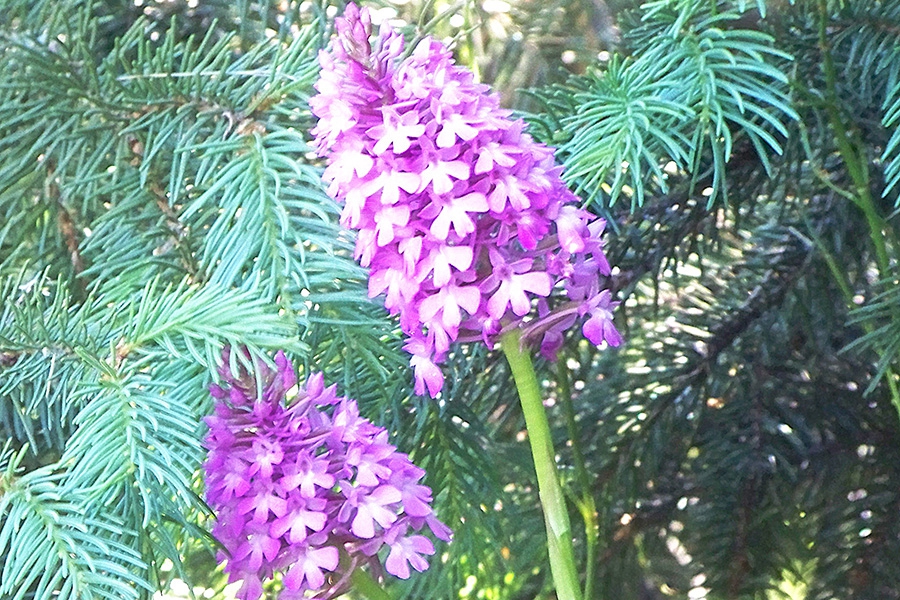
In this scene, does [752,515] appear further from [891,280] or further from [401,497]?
[401,497]

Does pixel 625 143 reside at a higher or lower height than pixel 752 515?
higher

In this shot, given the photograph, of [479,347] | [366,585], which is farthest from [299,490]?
[479,347]

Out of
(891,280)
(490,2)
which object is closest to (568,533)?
(891,280)

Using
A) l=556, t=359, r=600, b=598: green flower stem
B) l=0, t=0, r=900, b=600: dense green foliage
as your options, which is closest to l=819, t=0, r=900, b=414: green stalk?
l=0, t=0, r=900, b=600: dense green foliage

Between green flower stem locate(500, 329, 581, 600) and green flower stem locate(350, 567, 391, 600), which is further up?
green flower stem locate(500, 329, 581, 600)

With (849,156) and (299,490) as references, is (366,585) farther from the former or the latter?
(849,156)

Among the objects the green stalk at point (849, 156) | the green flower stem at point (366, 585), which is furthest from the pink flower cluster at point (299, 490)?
the green stalk at point (849, 156)

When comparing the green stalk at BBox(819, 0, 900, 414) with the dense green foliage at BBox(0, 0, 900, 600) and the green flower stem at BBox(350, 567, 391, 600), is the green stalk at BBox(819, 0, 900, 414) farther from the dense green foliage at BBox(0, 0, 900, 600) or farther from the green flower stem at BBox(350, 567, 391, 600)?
the green flower stem at BBox(350, 567, 391, 600)

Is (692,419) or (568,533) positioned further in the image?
(692,419)
